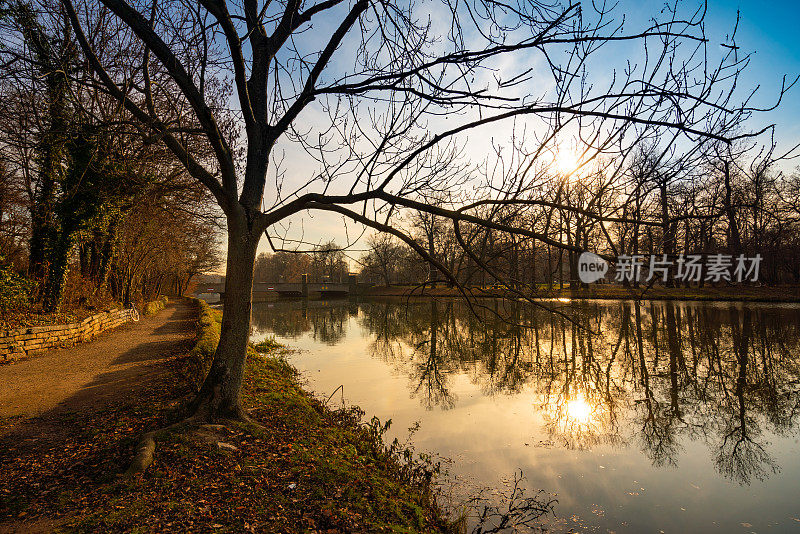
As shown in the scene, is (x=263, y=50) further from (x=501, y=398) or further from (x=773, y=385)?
(x=773, y=385)

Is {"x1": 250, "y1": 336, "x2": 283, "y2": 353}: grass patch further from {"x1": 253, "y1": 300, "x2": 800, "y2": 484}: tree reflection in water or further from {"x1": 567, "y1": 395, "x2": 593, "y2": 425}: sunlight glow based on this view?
{"x1": 567, "y1": 395, "x2": 593, "y2": 425}: sunlight glow

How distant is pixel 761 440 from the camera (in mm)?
6242

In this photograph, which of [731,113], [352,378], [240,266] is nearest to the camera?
[731,113]

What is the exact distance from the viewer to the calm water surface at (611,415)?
464 cm

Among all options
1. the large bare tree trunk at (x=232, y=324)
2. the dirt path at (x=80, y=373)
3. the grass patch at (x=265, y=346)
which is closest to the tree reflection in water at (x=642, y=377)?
the large bare tree trunk at (x=232, y=324)

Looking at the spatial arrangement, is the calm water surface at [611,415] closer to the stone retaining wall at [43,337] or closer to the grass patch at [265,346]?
the grass patch at [265,346]

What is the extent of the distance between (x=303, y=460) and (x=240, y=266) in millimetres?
2231

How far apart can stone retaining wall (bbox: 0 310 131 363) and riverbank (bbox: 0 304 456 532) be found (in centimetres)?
553

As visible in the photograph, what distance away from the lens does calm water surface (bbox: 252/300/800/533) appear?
4637 mm

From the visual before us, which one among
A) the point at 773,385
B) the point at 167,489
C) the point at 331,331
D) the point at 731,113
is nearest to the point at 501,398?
the point at 773,385

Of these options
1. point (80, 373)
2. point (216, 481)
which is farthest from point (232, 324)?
point (80, 373)

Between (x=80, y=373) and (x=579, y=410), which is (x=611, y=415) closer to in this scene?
(x=579, y=410)

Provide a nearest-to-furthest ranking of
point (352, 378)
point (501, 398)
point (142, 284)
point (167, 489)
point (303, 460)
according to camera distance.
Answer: point (167, 489)
point (303, 460)
point (501, 398)
point (352, 378)
point (142, 284)

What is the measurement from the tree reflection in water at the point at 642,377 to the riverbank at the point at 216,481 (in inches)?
57.4
